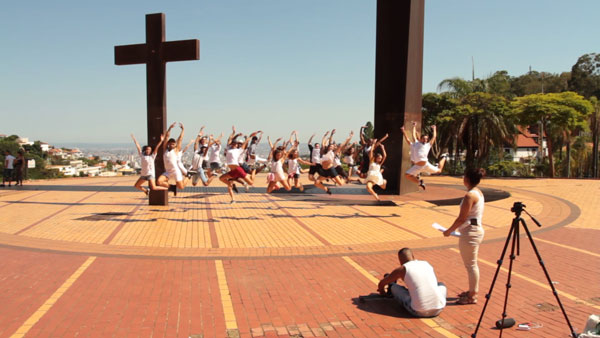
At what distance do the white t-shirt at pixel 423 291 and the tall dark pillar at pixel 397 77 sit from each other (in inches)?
485

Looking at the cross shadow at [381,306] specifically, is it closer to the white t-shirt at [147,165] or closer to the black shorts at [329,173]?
the white t-shirt at [147,165]

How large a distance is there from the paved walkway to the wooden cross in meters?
2.76

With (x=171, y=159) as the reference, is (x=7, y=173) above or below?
below

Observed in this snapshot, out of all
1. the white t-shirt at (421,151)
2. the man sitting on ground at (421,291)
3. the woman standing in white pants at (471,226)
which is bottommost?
the man sitting on ground at (421,291)

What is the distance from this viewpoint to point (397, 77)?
17719 mm

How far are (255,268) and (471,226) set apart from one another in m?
3.65

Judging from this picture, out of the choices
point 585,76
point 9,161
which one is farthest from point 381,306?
point 585,76

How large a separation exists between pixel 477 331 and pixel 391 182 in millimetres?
13059

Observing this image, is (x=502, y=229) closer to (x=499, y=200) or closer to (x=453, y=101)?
(x=499, y=200)

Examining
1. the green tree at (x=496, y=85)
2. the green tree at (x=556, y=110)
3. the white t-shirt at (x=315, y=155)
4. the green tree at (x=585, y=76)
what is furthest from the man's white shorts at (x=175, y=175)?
the green tree at (x=585, y=76)

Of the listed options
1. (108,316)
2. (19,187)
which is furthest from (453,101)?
(108,316)

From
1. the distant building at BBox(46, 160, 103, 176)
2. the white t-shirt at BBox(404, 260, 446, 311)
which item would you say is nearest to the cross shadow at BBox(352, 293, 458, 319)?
the white t-shirt at BBox(404, 260, 446, 311)

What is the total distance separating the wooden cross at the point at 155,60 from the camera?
14.6m

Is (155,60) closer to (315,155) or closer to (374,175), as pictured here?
(315,155)
